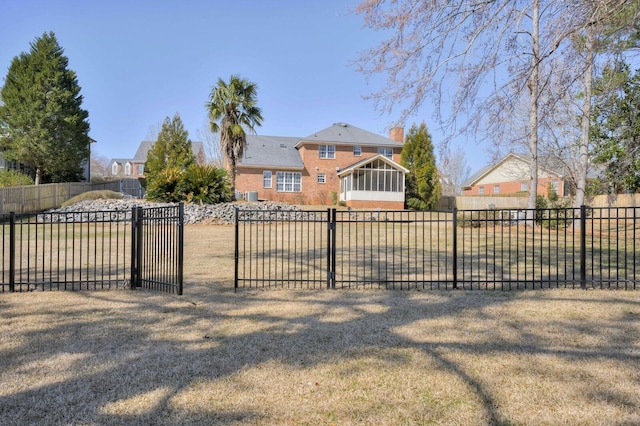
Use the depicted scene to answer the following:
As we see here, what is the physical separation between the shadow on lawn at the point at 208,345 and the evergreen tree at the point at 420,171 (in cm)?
2797

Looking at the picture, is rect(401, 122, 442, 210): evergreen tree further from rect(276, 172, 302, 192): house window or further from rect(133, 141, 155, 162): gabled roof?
rect(133, 141, 155, 162): gabled roof

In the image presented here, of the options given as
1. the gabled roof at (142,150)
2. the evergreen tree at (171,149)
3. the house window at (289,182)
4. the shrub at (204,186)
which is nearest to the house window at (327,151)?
the house window at (289,182)

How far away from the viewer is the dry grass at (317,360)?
292 cm

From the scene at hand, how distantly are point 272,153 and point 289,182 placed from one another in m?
3.23


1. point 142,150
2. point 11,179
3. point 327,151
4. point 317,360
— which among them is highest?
point 142,150

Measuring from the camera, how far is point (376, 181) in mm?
32375

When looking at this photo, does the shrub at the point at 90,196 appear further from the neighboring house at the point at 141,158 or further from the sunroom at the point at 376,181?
the neighboring house at the point at 141,158

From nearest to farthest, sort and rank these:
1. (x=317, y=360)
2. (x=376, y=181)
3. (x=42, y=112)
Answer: (x=317, y=360), (x=42, y=112), (x=376, y=181)

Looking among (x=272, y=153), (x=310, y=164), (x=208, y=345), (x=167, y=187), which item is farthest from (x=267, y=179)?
(x=208, y=345)

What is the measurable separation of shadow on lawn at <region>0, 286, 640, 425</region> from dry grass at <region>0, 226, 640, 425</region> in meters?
0.02

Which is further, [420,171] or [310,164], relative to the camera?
[310,164]

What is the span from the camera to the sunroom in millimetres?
32094

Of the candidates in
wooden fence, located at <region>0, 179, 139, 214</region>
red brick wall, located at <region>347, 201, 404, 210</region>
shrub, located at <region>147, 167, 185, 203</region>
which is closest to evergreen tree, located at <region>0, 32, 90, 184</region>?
wooden fence, located at <region>0, 179, 139, 214</region>

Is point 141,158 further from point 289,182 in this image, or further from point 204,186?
point 204,186
